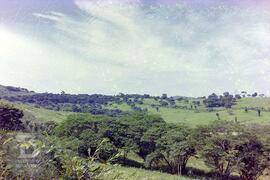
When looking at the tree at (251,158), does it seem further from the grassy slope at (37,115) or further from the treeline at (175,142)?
the grassy slope at (37,115)

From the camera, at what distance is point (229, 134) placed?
203 ft

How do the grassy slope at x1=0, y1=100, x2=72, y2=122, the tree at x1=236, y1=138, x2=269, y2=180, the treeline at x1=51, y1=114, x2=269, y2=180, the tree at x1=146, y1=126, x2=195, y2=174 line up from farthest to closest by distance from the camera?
the grassy slope at x1=0, y1=100, x2=72, y2=122
the tree at x1=146, y1=126, x2=195, y2=174
the treeline at x1=51, y1=114, x2=269, y2=180
the tree at x1=236, y1=138, x2=269, y2=180

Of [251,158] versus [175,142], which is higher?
[175,142]

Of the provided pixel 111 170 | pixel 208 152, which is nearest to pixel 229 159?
pixel 208 152

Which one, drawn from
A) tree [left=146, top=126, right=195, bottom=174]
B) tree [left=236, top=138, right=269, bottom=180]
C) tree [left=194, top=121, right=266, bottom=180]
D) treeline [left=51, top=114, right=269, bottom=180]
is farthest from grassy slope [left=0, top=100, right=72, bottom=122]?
tree [left=236, top=138, right=269, bottom=180]

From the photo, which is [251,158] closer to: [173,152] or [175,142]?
[173,152]

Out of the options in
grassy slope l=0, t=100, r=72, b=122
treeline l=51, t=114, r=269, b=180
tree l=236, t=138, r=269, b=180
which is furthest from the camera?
grassy slope l=0, t=100, r=72, b=122

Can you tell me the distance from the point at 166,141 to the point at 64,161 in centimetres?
6340

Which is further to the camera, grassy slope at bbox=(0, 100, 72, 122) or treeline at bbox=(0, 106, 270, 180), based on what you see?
grassy slope at bbox=(0, 100, 72, 122)

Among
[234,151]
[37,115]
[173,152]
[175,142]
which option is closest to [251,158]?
[234,151]

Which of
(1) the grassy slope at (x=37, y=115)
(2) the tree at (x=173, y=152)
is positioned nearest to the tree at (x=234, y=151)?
(2) the tree at (x=173, y=152)

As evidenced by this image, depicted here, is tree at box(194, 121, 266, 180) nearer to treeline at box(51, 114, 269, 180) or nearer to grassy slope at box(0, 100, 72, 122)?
treeline at box(51, 114, 269, 180)

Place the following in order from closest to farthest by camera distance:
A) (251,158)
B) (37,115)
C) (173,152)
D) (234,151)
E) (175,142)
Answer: (234,151), (251,158), (173,152), (175,142), (37,115)

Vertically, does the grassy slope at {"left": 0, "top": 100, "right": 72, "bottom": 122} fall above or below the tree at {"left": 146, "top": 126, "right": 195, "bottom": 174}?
above
